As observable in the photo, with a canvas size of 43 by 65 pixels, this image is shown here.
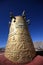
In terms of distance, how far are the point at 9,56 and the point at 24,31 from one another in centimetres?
255

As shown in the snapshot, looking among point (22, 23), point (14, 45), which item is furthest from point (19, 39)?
point (22, 23)

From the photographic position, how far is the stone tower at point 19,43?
1240 centimetres

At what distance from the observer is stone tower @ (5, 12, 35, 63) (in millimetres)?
12404

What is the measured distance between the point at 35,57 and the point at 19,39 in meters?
2.06

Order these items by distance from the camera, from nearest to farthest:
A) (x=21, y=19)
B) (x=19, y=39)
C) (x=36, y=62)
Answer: (x=36, y=62) → (x=19, y=39) → (x=21, y=19)

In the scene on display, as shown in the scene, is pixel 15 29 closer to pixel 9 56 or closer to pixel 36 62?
pixel 9 56

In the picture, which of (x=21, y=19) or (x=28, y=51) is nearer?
(x=28, y=51)

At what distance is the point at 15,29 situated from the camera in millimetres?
13328

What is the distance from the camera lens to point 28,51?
12.7m

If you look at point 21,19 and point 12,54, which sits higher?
point 21,19

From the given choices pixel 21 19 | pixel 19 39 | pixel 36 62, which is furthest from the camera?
pixel 21 19

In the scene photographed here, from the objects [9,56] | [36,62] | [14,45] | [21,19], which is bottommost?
[36,62]

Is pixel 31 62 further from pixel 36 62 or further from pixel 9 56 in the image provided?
pixel 9 56

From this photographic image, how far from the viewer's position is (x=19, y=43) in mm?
12734
